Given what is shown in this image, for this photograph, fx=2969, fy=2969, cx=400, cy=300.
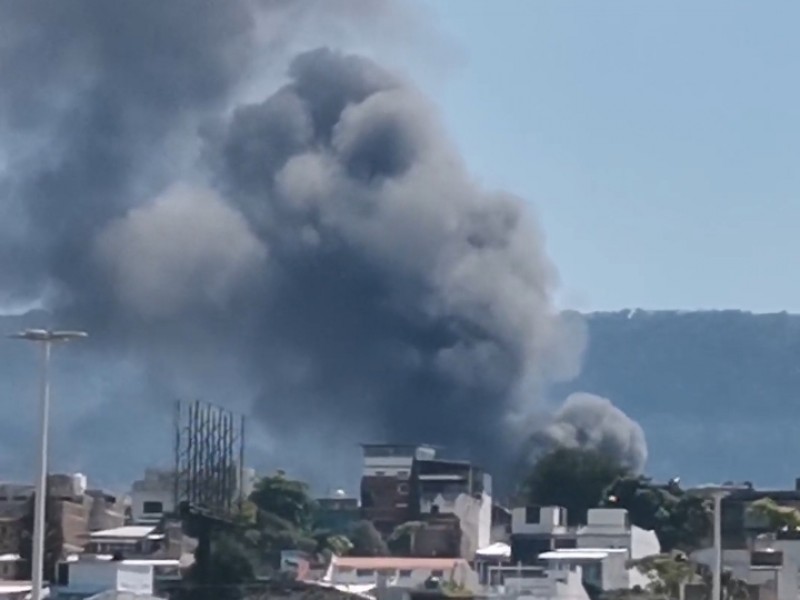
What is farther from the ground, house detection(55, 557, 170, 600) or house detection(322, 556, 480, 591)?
house detection(322, 556, 480, 591)

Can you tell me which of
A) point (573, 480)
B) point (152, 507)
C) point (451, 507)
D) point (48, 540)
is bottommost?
point (48, 540)

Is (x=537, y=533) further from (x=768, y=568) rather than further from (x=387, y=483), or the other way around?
(x=768, y=568)

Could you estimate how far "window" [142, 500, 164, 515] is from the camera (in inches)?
3797

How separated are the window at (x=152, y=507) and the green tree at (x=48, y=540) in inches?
328

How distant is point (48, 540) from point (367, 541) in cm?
1363

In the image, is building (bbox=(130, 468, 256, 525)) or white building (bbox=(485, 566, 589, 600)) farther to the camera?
building (bbox=(130, 468, 256, 525))

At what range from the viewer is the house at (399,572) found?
73.5 meters

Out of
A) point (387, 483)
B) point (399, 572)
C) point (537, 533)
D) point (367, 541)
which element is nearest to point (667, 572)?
point (399, 572)

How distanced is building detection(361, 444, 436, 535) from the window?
7.04m

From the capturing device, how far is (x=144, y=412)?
19738 cm

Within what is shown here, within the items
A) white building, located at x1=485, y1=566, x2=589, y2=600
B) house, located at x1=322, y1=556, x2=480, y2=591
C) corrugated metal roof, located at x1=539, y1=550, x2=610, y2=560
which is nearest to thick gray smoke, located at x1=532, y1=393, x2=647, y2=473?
house, located at x1=322, y1=556, x2=480, y2=591

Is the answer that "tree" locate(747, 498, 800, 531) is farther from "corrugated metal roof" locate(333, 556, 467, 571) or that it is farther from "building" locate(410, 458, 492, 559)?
"corrugated metal roof" locate(333, 556, 467, 571)

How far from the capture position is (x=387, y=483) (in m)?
102

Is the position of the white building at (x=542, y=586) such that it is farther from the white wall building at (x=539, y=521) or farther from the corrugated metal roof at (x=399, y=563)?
the white wall building at (x=539, y=521)
